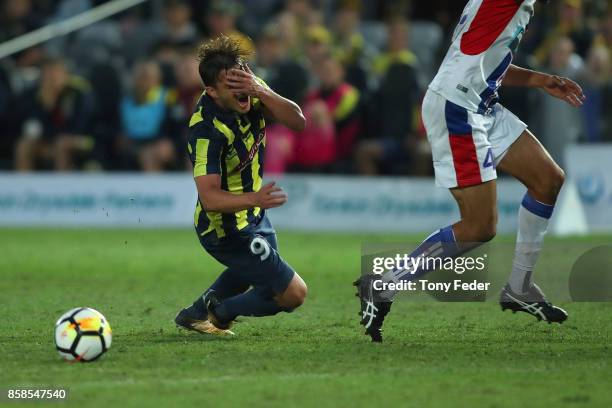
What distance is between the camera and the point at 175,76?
16703mm

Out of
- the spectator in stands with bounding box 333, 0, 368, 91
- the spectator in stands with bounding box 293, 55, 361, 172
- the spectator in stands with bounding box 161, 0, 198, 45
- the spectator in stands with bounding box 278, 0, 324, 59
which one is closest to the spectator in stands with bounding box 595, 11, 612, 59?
the spectator in stands with bounding box 333, 0, 368, 91

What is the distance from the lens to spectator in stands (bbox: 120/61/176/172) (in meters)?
16.2

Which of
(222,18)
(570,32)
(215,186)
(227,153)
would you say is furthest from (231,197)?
(222,18)

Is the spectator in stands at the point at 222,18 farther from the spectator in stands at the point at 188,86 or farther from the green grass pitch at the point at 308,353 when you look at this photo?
the green grass pitch at the point at 308,353

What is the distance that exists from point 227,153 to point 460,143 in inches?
56.8

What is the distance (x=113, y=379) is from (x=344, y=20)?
1169cm

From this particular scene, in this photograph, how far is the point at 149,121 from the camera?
16.2 meters

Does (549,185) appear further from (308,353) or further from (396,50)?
(396,50)

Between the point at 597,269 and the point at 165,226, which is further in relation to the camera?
the point at 165,226

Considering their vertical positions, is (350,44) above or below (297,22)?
below

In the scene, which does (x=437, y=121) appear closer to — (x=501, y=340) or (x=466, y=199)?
(x=466, y=199)

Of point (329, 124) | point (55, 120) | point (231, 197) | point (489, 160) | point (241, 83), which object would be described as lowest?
point (55, 120)

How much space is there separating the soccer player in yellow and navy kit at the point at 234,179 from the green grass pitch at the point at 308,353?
227 millimetres

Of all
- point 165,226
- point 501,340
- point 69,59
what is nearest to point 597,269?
point 501,340
